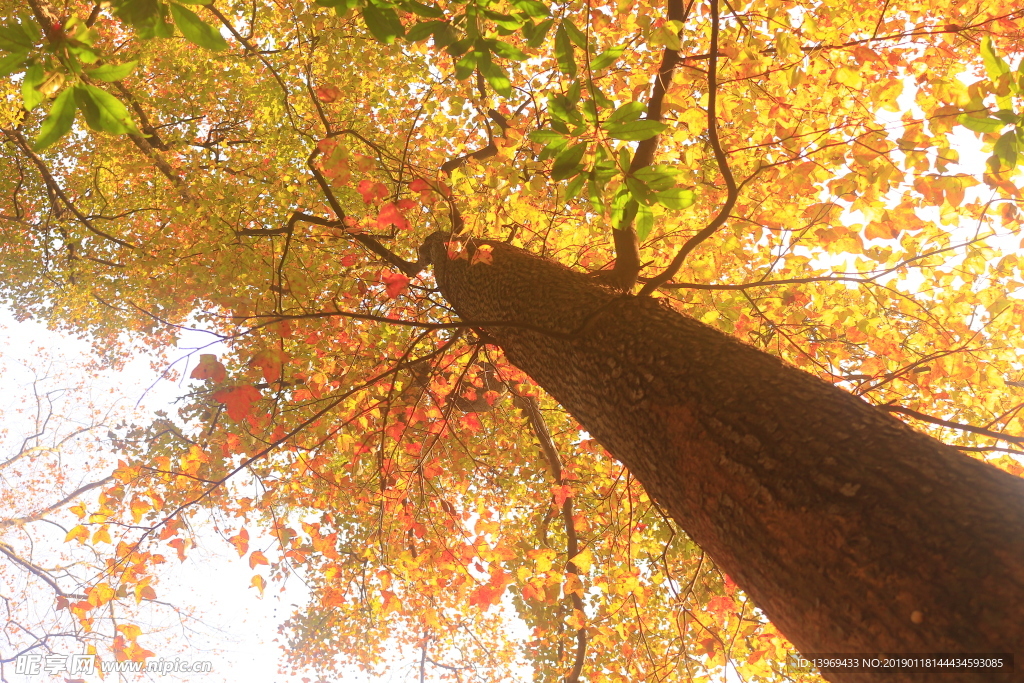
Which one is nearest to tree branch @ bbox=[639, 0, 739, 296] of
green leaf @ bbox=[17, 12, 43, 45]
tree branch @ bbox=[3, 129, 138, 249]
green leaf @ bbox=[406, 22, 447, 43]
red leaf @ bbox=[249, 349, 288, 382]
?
green leaf @ bbox=[406, 22, 447, 43]

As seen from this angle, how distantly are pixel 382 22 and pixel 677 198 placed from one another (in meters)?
1.04

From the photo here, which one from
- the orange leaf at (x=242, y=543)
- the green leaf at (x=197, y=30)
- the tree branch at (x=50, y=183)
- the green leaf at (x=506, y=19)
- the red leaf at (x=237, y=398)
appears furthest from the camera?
the tree branch at (x=50, y=183)

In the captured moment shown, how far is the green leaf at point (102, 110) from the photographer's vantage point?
1.13 meters

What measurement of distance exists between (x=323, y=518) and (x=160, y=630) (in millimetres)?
8414

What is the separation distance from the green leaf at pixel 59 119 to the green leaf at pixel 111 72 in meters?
0.09

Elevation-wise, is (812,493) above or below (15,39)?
below

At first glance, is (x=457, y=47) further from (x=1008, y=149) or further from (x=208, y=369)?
(x=1008, y=149)

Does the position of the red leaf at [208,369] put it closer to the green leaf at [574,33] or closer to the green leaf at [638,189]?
the green leaf at [638,189]

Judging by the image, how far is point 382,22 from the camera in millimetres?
1605

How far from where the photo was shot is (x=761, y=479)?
3.66ft

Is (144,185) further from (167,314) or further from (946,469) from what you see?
(946,469)

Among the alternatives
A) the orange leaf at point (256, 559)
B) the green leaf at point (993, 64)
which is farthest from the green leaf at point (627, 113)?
the orange leaf at point (256, 559)

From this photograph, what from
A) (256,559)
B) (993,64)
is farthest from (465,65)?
(256,559)

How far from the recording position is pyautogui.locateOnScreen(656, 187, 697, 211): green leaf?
4.43 ft
